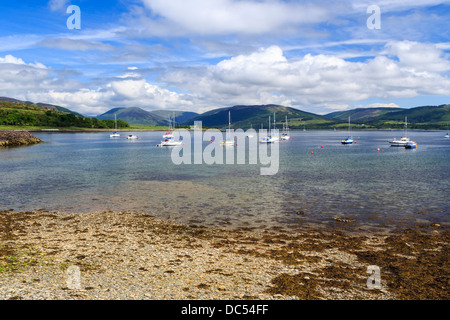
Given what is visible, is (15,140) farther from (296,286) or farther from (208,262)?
(296,286)

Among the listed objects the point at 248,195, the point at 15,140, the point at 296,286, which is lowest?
the point at 296,286

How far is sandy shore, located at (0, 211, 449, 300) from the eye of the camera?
493 inches

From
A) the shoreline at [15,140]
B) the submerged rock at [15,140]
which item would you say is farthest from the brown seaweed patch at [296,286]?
the submerged rock at [15,140]

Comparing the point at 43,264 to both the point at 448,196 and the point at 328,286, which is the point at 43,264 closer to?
the point at 328,286

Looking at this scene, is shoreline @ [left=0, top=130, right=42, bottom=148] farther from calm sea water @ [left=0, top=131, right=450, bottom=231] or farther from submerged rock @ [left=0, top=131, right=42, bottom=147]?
calm sea water @ [left=0, top=131, right=450, bottom=231]

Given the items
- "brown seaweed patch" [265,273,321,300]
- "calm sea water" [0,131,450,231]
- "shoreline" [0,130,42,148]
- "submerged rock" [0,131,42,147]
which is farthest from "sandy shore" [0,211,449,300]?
"submerged rock" [0,131,42,147]

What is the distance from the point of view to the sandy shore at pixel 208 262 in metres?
12.5

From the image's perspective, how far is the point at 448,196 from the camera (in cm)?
3331

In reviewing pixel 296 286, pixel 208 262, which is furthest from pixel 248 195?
pixel 296 286

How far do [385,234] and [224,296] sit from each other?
544 inches

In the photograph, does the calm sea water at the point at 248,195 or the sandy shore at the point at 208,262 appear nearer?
the sandy shore at the point at 208,262

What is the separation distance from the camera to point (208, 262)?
15930mm

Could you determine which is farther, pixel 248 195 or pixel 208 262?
pixel 248 195

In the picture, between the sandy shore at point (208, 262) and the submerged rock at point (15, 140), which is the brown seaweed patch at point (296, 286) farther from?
the submerged rock at point (15, 140)
